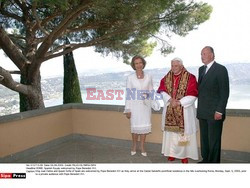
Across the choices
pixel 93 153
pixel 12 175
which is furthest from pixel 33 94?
pixel 12 175

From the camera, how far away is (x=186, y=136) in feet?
10.6

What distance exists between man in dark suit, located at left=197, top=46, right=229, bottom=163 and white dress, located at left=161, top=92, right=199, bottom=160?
151 mm

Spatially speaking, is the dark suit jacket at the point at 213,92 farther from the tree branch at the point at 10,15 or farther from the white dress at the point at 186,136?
the tree branch at the point at 10,15

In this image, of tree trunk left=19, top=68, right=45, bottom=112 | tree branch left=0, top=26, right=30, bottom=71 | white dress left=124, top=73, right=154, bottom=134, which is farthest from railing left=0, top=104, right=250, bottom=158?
tree branch left=0, top=26, right=30, bottom=71

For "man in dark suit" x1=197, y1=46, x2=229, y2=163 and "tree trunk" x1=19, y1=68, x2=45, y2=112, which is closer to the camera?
"man in dark suit" x1=197, y1=46, x2=229, y2=163

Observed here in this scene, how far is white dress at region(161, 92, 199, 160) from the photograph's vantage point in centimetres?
321

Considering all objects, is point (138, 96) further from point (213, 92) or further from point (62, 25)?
point (62, 25)

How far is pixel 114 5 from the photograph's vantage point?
16.5ft

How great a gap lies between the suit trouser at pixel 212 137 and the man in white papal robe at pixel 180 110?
167mm

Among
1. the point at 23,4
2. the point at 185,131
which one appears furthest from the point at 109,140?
the point at 23,4

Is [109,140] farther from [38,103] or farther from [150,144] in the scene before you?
[38,103]

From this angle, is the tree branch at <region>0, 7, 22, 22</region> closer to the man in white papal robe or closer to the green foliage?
the green foliage

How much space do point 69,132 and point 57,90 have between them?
68.5 inches

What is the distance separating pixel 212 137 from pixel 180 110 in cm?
48
